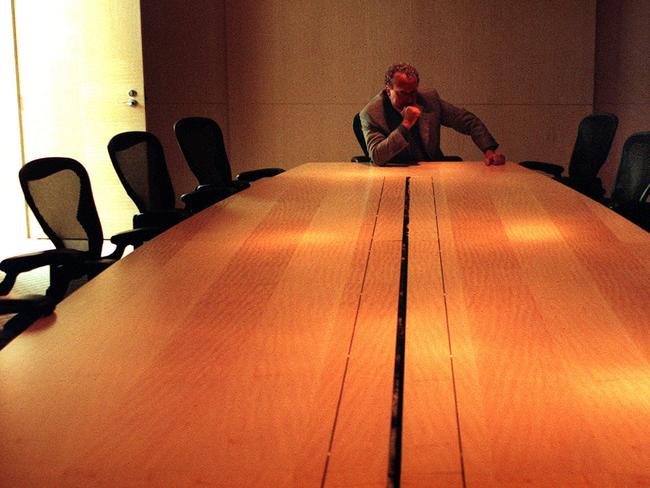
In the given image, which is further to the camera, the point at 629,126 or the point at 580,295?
the point at 629,126

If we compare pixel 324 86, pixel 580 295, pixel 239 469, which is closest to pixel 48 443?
pixel 239 469

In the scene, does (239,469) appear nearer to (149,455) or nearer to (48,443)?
(149,455)

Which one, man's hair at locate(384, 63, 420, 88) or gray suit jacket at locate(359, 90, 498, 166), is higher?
man's hair at locate(384, 63, 420, 88)

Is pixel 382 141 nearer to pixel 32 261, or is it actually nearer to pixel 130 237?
pixel 130 237

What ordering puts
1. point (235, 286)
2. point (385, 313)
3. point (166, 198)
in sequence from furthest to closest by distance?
1. point (166, 198)
2. point (235, 286)
3. point (385, 313)

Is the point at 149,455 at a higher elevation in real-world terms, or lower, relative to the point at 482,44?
lower

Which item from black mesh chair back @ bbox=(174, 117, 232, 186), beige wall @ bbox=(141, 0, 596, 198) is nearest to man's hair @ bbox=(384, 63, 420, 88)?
black mesh chair back @ bbox=(174, 117, 232, 186)

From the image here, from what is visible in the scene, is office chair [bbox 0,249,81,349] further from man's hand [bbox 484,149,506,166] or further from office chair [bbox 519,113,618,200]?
office chair [bbox 519,113,618,200]

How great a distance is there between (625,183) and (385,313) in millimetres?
3652

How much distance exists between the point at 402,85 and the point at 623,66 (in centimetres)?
359

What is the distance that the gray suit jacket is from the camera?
5977mm

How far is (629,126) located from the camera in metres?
8.83

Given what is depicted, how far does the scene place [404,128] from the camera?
5.93 m

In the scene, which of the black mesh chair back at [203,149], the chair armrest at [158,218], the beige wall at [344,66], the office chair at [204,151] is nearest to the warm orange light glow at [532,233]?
the chair armrest at [158,218]
